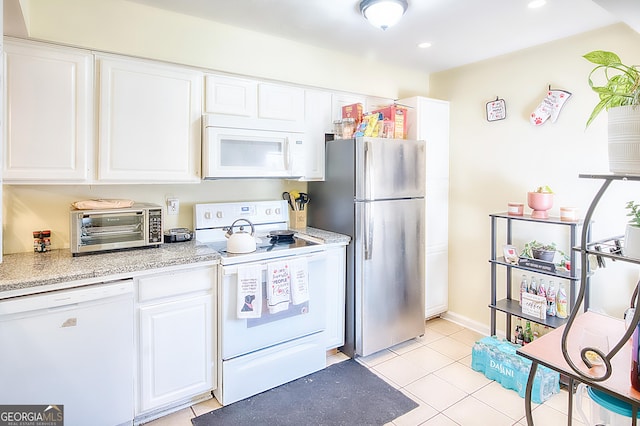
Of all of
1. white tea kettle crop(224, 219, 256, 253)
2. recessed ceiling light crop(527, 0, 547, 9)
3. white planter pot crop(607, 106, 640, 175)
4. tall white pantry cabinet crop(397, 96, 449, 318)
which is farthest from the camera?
tall white pantry cabinet crop(397, 96, 449, 318)

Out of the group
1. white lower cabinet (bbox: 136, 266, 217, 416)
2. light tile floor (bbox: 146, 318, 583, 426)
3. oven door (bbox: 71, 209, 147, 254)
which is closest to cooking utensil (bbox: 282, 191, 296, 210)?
white lower cabinet (bbox: 136, 266, 217, 416)

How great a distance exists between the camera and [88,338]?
6.12ft

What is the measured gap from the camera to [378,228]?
9.23 feet

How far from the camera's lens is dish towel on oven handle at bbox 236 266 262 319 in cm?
227

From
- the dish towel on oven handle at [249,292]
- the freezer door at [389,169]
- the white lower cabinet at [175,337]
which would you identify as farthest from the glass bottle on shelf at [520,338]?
the white lower cabinet at [175,337]

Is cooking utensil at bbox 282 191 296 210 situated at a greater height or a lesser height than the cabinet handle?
lesser

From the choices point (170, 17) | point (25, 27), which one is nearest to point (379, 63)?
point (170, 17)

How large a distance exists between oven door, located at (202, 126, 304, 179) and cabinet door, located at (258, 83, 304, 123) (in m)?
0.18

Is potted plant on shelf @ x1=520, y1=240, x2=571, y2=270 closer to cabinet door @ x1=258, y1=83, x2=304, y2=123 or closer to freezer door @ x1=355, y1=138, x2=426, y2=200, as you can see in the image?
freezer door @ x1=355, y1=138, x2=426, y2=200

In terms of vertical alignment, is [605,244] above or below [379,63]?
below

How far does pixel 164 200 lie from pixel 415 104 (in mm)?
2266

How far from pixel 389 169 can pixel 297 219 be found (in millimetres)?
918

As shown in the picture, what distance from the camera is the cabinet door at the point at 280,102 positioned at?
276cm

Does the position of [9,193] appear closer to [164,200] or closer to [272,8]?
[164,200]
